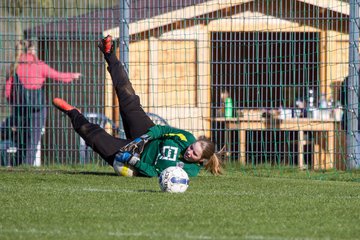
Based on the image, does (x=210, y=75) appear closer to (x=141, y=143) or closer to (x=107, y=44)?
(x=107, y=44)

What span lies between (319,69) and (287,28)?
3.23ft

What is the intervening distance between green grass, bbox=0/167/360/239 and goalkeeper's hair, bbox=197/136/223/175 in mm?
164

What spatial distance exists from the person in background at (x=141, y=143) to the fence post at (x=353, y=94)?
3.11m

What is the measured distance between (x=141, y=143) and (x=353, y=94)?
3946 mm

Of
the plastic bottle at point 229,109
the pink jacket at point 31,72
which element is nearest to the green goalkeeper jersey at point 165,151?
the plastic bottle at point 229,109

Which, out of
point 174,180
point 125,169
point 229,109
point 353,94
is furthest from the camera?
point 229,109

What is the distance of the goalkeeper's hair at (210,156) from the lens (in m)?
11.7

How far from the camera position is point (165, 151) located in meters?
12.0

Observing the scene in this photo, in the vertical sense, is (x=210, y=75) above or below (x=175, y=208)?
above

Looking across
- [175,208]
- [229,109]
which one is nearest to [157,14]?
[229,109]

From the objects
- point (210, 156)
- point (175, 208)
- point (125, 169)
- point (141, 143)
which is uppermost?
point (141, 143)

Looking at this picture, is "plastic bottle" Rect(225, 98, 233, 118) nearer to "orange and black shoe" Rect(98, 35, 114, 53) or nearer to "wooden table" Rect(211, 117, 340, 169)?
"wooden table" Rect(211, 117, 340, 169)

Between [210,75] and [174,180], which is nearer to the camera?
[174,180]

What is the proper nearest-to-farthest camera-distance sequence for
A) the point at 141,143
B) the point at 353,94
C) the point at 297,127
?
the point at 141,143
the point at 353,94
the point at 297,127
